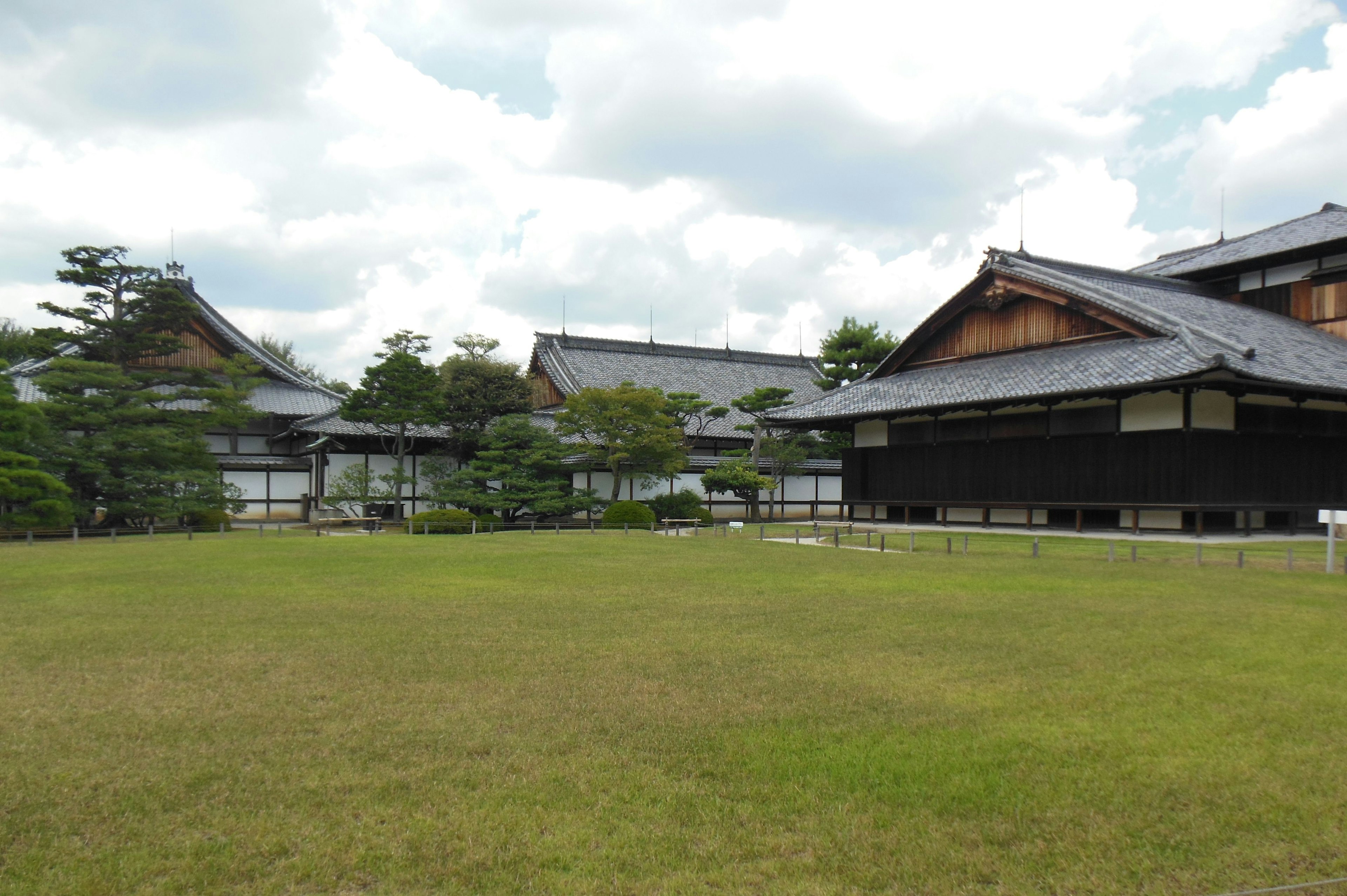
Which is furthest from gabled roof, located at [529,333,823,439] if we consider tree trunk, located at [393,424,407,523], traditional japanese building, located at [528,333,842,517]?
tree trunk, located at [393,424,407,523]

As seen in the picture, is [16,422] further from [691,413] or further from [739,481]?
[739,481]

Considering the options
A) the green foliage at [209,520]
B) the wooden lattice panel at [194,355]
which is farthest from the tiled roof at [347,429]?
the wooden lattice panel at [194,355]

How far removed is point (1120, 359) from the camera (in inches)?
807

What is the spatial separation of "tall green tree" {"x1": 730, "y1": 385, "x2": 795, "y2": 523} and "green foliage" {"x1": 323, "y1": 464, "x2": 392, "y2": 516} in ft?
44.3

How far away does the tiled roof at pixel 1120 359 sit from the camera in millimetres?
18781

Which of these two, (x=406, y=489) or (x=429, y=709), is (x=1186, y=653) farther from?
(x=406, y=489)

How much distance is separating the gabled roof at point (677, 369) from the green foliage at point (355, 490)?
9.24m

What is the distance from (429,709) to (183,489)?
81.2 ft

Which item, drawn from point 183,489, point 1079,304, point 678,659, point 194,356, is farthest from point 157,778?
point 194,356

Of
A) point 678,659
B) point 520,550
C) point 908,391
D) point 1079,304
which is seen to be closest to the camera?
point 678,659

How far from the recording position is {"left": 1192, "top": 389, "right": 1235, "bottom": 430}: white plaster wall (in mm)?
19281

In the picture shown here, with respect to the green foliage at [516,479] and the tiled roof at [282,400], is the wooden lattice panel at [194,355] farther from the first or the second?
the green foliage at [516,479]

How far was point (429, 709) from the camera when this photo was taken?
5.80 m

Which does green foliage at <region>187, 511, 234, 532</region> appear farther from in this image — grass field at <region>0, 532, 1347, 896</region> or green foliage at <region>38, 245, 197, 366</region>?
grass field at <region>0, 532, 1347, 896</region>
